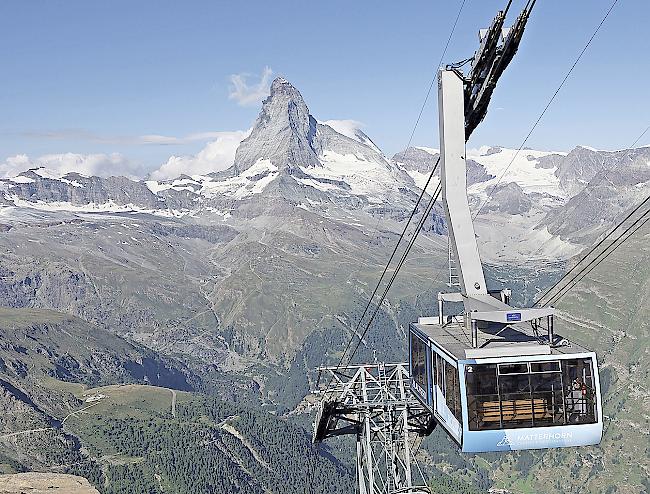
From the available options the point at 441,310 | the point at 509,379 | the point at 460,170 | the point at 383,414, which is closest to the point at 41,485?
the point at 383,414

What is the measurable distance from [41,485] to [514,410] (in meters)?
152

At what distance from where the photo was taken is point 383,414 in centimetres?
3966

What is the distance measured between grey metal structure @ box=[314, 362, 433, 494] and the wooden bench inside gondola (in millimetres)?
12841

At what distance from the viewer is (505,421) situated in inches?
996

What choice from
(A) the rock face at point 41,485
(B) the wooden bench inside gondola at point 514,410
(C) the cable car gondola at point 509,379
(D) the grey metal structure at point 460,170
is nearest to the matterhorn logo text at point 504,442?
(C) the cable car gondola at point 509,379

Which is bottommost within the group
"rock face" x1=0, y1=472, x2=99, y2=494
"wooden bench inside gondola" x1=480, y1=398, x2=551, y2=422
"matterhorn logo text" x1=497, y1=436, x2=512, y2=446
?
"rock face" x1=0, y1=472, x2=99, y2=494

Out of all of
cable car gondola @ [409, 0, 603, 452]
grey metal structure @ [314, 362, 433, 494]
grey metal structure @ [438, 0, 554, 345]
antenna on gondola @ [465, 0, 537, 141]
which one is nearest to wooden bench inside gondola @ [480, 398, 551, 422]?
cable car gondola @ [409, 0, 603, 452]

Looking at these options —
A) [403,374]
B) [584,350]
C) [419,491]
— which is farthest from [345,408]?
[584,350]

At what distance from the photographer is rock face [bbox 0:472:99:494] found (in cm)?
15046

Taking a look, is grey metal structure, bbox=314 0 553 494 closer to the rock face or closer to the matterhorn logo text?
the matterhorn logo text

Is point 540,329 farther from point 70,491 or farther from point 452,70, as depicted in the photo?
point 70,491

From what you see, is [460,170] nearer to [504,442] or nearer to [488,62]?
[488,62]

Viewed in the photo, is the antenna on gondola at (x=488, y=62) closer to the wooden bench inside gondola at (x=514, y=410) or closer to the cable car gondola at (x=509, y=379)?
the cable car gondola at (x=509, y=379)

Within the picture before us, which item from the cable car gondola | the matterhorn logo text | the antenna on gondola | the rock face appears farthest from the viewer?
the rock face
